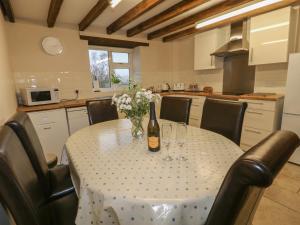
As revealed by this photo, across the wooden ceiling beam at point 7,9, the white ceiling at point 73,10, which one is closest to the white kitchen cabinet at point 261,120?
the white ceiling at point 73,10

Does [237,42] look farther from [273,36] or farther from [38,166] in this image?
[38,166]

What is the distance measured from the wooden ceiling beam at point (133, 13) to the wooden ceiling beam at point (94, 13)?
1.52 ft

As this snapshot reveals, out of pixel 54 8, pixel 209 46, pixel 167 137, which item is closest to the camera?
pixel 167 137

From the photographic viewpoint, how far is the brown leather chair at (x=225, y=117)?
1578mm

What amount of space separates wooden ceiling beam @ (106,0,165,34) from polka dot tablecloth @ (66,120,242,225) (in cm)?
191

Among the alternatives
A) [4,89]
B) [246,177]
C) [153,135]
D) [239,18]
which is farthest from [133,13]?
[246,177]

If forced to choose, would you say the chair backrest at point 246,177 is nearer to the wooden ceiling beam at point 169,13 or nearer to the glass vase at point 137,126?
the glass vase at point 137,126

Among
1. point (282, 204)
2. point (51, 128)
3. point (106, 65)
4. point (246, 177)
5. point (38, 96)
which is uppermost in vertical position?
point (106, 65)

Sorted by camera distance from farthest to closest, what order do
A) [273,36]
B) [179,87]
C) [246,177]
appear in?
[179,87], [273,36], [246,177]

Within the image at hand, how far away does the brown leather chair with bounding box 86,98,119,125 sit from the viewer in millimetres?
2227

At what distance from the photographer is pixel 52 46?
10.1ft

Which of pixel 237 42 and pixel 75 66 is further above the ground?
pixel 237 42

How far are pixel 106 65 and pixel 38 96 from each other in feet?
5.36

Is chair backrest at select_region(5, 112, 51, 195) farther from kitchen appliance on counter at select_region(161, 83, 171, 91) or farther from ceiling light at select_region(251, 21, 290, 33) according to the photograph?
kitchen appliance on counter at select_region(161, 83, 171, 91)
